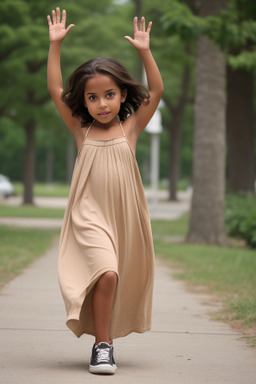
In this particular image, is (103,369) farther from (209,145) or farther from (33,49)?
(33,49)

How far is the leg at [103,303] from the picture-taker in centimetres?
441

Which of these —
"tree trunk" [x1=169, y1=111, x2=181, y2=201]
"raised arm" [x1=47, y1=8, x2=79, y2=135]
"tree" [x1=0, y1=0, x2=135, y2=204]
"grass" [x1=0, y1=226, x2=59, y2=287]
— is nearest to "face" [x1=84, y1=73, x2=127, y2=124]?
"raised arm" [x1=47, y1=8, x2=79, y2=135]

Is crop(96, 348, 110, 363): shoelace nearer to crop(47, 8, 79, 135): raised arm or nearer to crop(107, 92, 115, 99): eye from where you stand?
crop(47, 8, 79, 135): raised arm

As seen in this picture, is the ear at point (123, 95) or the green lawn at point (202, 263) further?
the green lawn at point (202, 263)

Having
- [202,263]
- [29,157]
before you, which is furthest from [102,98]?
[29,157]

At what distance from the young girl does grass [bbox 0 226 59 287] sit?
399cm

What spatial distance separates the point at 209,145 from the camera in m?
14.0

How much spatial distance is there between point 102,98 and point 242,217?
1142 cm

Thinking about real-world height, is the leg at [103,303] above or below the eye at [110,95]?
below

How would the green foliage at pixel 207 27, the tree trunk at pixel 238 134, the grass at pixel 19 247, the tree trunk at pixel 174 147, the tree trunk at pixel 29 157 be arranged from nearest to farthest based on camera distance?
the grass at pixel 19 247
the green foliage at pixel 207 27
the tree trunk at pixel 238 134
the tree trunk at pixel 29 157
the tree trunk at pixel 174 147

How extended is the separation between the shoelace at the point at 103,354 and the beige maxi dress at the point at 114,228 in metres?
0.16

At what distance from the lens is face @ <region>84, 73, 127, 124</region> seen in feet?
15.3

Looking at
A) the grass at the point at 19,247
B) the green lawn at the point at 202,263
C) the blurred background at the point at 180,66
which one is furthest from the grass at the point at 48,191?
the green lawn at the point at 202,263

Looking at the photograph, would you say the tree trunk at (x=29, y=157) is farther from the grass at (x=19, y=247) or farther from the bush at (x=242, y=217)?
the grass at (x=19, y=247)
